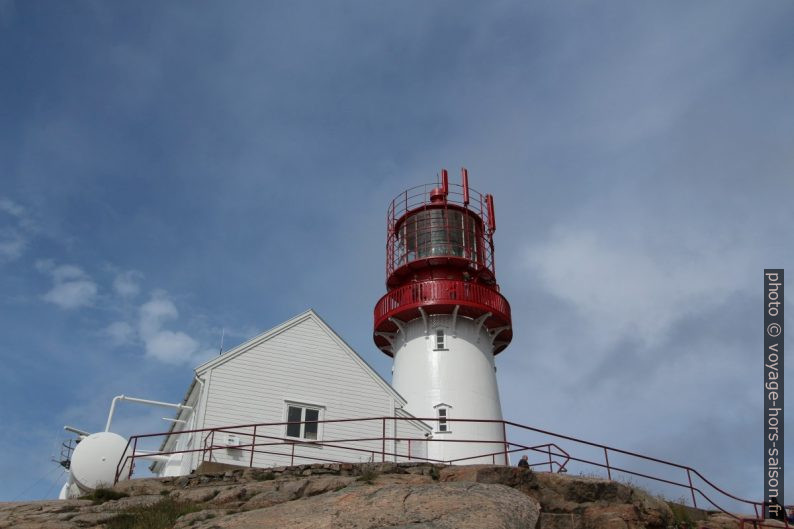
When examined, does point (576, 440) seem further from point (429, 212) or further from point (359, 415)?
point (429, 212)

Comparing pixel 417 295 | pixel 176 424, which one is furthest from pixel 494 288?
pixel 176 424

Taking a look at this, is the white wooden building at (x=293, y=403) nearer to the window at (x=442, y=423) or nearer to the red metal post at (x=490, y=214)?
the window at (x=442, y=423)

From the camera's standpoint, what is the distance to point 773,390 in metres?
25.0

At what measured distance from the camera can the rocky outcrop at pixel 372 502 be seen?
13.2m

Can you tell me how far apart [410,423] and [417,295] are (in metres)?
6.36

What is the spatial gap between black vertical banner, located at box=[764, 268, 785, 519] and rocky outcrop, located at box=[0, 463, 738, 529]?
458 centimetres

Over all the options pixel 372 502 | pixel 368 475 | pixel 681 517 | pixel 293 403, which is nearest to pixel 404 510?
pixel 372 502

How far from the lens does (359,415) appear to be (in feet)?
80.6

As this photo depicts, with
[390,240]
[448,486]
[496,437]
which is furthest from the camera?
[390,240]

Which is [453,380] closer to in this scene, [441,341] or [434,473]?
[441,341]

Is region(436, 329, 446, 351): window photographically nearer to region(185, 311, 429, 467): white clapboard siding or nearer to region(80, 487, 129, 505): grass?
region(185, 311, 429, 467): white clapboard siding

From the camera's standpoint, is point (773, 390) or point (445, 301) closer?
point (773, 390)

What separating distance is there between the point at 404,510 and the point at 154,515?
17.9ft

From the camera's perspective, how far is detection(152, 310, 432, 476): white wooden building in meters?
22.3
